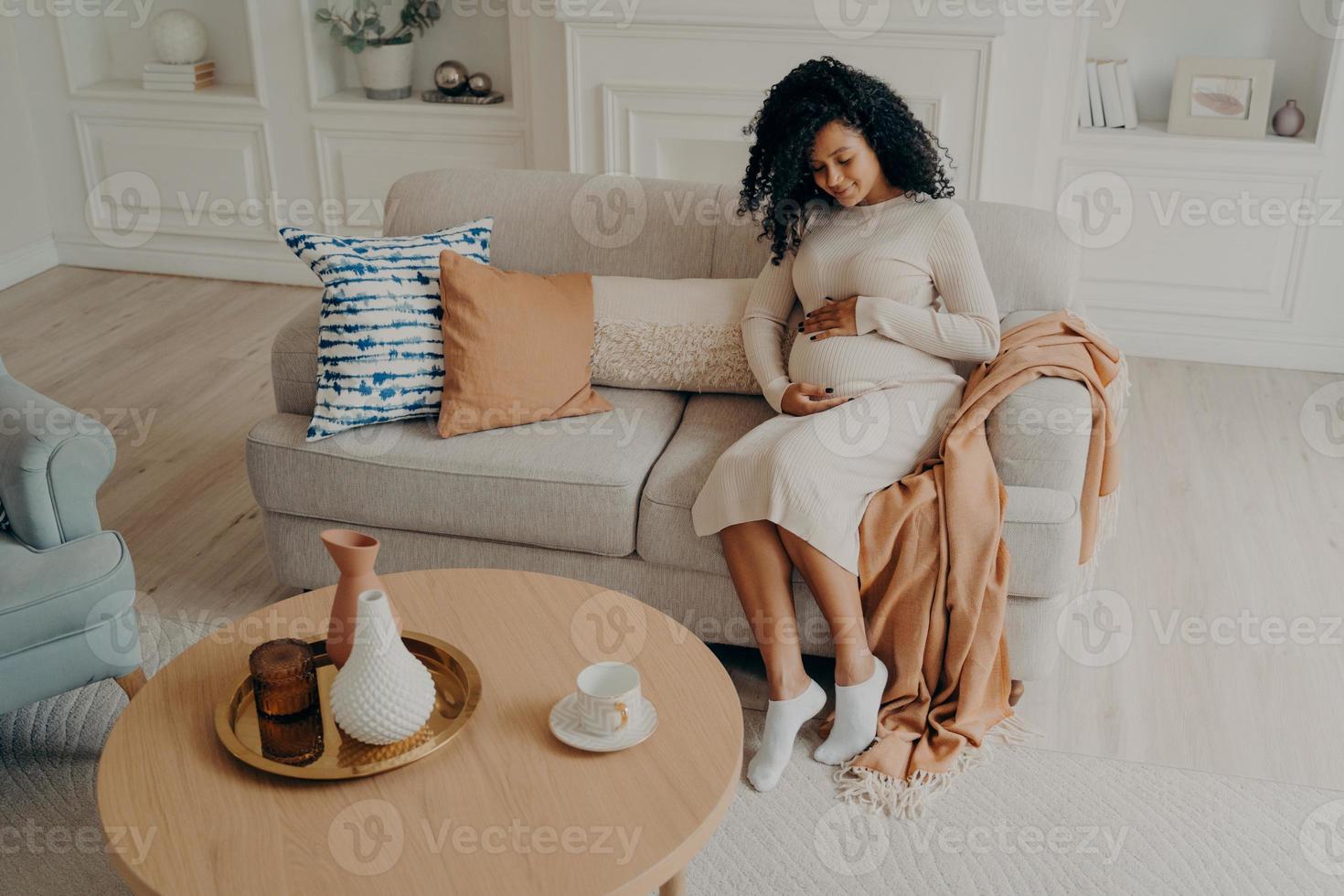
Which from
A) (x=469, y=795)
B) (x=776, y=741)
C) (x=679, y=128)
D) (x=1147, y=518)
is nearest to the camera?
(x=469, y=795)

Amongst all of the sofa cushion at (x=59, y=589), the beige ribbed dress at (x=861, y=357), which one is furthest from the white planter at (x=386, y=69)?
the sofa cushion at (x=59, y=589)

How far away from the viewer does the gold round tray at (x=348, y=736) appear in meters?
1.48

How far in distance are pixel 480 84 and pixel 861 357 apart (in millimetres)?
2511

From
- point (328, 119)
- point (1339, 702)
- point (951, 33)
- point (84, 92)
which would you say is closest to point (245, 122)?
point (328, 119)

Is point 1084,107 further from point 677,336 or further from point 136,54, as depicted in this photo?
point 136,54

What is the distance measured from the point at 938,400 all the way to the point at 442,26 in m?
2.91

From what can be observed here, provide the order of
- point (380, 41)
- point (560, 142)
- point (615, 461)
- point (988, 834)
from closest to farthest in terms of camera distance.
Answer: point (988, 834) < point (615, 461) < point (560, 142) < point (380, 41)

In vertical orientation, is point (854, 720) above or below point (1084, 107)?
below

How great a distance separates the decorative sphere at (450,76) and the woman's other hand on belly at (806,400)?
2503 millimetres

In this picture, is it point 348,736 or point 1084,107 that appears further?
point 1084,107

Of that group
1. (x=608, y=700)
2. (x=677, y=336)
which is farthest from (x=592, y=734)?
(x=677, y=336)

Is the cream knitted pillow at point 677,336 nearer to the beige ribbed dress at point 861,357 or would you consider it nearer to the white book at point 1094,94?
the beige ribbed dress at point 861,357

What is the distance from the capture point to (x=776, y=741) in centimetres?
204

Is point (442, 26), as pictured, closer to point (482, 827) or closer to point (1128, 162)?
point (1128, 162)
